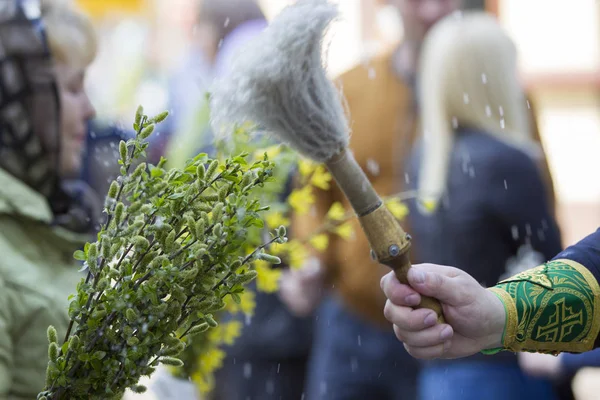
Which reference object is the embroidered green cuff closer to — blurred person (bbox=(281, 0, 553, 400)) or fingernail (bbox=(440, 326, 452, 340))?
fingernail (bbox=(440, 326, 452, 340))

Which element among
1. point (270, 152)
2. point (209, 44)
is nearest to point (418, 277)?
point (270, 152)

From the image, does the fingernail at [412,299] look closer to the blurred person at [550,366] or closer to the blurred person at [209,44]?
the blurred person at [550,366]

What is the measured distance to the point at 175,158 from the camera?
3646 millimetres

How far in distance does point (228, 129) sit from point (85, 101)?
1.07 meters

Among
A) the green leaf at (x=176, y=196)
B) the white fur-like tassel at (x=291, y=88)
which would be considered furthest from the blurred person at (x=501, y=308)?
the green leaf at (x=176, y=196)

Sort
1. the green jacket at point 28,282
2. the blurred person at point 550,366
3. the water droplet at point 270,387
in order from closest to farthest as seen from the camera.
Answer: the green jacket at point 28,282 < the blurred person at point 550,366 < the water droplet at point 270,387

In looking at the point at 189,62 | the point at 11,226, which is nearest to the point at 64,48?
the point at 11,226

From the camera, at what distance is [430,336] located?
156cm

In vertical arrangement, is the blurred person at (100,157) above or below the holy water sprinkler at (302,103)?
above

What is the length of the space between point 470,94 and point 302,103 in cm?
184

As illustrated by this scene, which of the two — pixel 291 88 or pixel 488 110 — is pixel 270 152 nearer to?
pixel 291 88

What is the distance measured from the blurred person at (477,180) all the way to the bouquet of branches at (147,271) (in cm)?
162

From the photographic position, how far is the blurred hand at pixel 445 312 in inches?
61.0

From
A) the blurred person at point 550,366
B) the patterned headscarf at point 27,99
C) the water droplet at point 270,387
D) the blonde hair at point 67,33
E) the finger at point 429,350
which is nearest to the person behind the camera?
the finger at point 429,350
